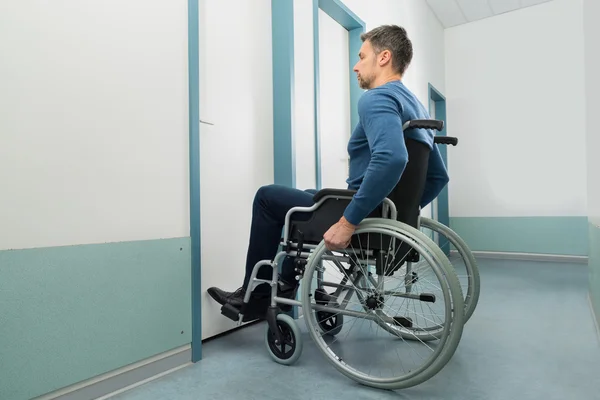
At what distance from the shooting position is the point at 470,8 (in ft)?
13.6

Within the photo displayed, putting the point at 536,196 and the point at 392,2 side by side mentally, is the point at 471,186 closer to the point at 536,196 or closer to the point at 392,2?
the point at 536,196

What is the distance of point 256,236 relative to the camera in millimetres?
1383

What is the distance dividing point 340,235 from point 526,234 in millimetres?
3752

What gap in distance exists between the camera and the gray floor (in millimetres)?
1104

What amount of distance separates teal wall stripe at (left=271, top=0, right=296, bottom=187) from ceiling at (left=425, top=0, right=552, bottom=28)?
273 cm

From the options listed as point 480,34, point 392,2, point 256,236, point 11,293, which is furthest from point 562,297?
point 480,34

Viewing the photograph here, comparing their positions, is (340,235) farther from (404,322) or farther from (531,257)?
(531,257)

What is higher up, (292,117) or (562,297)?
(292,117)

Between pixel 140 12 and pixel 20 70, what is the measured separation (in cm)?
44

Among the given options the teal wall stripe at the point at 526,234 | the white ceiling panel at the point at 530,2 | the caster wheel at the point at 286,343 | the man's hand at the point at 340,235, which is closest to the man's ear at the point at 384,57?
the man's hand at the point at 340,235

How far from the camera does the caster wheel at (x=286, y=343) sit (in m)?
1.28

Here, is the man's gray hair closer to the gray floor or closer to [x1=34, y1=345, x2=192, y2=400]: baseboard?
the gray floor

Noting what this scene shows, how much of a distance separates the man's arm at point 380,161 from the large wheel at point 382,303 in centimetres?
7

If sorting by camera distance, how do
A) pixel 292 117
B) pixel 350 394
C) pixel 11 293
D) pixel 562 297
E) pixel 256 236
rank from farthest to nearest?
pixel 562 297 → pixel 292 117 → pixel 256 236 → pixel 350 394 → pixel 11 293
